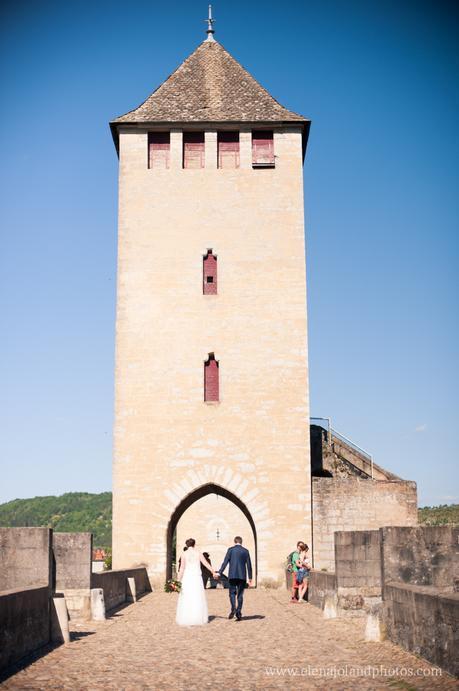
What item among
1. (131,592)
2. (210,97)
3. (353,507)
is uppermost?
(210,97)

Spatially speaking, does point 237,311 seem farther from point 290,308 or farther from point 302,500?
point 302,500

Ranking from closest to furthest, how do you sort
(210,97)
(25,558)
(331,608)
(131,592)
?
1. (25,558)
2. (331,608)
3. (131,592)
4. (210,97)

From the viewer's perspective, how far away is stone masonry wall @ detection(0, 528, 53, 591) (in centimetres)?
916

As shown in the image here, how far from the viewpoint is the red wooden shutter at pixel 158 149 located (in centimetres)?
2178

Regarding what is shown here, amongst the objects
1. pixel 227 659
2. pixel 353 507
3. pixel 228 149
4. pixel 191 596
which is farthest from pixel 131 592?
pixel 228 149

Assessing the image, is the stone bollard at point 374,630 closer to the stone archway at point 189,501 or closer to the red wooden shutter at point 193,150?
the stone archway at point 189,501

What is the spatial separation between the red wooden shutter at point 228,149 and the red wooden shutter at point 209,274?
2425 mm

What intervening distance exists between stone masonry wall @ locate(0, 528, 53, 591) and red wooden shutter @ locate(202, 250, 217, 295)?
12.3 m

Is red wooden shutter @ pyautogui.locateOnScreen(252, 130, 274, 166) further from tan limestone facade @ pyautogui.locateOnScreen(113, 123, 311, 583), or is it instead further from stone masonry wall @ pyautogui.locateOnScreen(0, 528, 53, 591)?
stone masonry wall @ pyautogui.locateOnScreen(0, 528, 53, 591)

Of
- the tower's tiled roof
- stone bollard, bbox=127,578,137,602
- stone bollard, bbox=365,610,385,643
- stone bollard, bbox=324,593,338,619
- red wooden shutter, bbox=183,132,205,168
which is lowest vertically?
stone bollard, bbox=127,578,137,602

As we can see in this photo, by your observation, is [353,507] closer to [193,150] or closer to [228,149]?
[228,149]

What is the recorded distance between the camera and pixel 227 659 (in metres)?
7.79

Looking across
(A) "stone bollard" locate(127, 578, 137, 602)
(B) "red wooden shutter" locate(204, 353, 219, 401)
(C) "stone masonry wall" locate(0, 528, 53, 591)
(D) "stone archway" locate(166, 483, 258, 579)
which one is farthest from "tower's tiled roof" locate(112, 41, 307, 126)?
(C) "stone masonry wall" locate(0, 528, 53, 591)

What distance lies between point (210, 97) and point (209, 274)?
522 cm
